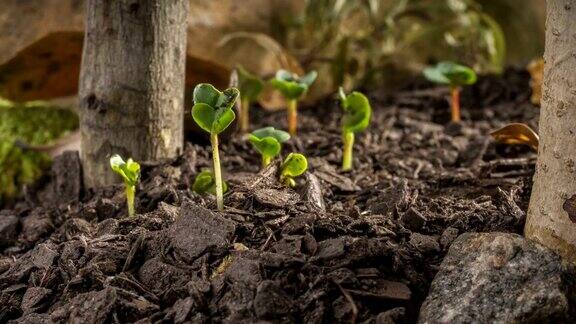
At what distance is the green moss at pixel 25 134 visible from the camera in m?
2.19

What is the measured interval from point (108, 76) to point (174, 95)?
0.61 feet

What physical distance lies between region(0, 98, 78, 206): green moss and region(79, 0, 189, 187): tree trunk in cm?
42

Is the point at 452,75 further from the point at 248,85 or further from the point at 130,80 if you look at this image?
the point at 130,80

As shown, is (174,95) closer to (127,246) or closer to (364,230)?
(127,246)

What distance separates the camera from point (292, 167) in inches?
64.1

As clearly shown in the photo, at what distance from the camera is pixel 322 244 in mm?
1304

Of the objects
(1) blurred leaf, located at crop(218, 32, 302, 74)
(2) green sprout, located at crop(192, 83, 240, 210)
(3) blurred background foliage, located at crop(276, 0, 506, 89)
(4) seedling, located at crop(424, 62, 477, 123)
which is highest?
(3) blurred background foliage, located at crop(276, 0, 506, 89)

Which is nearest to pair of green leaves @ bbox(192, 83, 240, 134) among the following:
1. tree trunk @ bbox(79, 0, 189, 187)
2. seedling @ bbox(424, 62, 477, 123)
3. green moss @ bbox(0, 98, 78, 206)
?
tree trunk @ bbox(79, 0, 189, 187)

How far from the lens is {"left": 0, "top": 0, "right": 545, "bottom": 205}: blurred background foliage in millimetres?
2410

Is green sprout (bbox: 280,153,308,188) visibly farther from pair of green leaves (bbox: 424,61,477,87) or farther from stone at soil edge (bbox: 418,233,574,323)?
pair of green leaves (bbox: 424,61,477,87)

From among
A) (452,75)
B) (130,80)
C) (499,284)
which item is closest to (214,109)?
(130,80)

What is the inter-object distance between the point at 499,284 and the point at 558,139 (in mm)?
299

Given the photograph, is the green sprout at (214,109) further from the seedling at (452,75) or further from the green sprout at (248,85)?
the seedling at (452,75)

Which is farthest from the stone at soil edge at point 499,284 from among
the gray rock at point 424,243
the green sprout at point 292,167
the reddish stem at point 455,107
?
the reddish stem at point 455,107
